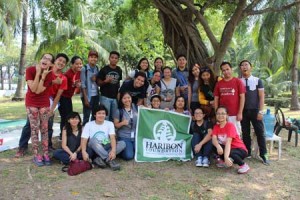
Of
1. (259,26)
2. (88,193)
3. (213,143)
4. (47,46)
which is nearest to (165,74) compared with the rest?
(213,143)

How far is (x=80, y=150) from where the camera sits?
473 cm

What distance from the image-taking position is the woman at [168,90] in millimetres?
5707

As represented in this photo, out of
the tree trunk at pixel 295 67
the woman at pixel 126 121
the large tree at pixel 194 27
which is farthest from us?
the tree trunk at pixel 295 67

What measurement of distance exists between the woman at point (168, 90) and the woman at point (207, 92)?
1.70ft

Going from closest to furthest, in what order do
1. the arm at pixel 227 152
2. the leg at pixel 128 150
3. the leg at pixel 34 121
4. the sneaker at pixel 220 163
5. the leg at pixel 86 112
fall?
the arm at pixel 227 152
the leg at pixel 34 121
the sneaker at pixel 220 163
the leg at pixel 128 150
the leg at pixel 86 112

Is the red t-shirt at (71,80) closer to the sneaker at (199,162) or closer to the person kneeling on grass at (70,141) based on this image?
the person kneeling on grass at (70,141)

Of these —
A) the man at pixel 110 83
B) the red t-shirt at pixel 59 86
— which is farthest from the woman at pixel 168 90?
the red t-shirt at pixel 59 86

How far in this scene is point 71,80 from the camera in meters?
5.60

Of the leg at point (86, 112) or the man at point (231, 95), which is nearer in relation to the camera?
the man at point (231, 95)

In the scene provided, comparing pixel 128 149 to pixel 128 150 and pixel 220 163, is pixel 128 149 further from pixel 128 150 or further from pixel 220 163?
pixel 220 163

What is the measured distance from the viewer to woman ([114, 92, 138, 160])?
17.1 ft

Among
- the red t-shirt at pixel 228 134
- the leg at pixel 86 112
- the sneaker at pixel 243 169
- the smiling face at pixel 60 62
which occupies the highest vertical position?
the smiling face at pixel 60 62

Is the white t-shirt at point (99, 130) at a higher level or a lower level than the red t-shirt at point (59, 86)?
lower

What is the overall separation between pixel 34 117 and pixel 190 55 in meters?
4.14
